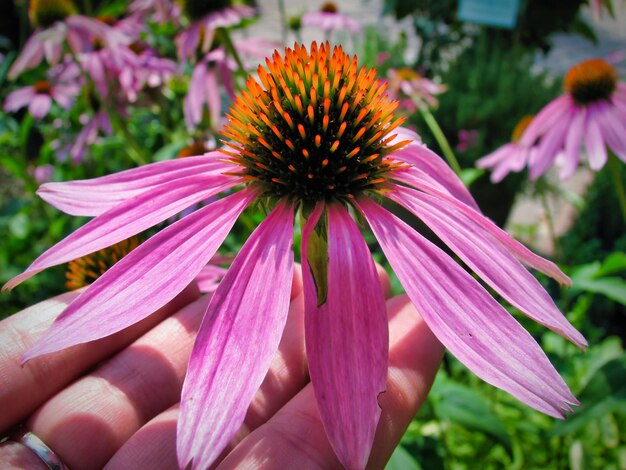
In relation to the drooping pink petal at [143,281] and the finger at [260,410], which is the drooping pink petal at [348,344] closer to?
the drooping pink petal at [143,281]

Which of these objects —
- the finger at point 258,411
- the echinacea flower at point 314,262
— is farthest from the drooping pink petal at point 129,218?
the finger at point 258,411

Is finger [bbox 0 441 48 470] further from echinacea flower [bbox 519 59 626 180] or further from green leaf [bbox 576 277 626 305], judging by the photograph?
echinacea flower [bbox 519 59 626 180]

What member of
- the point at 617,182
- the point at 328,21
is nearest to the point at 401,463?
the point at 617,182

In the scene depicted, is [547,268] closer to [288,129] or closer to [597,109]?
[288,129]

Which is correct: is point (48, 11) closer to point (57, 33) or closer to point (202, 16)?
point (57, 33)

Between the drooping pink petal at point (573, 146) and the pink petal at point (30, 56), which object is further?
the pink petal at point (30, 56)

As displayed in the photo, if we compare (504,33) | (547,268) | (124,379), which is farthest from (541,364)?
(504,33)

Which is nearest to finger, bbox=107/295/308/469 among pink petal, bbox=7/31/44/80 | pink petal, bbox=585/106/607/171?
pink petal, bbox=585/106/607/171
